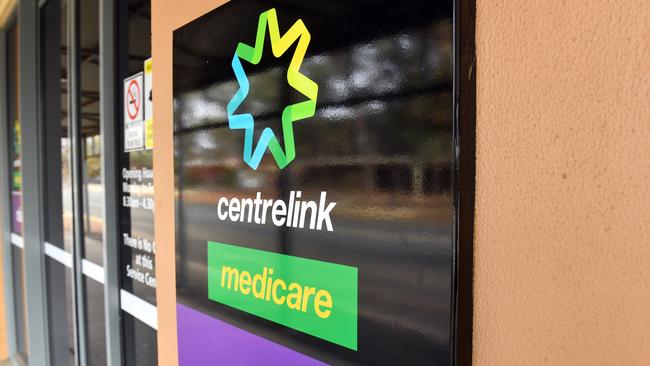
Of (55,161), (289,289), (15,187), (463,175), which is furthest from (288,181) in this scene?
(15,187)

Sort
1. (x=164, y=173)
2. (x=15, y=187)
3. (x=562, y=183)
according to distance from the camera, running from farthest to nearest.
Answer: (x=15, y=187)
(x=164, y=173)
(x=562, y=183)

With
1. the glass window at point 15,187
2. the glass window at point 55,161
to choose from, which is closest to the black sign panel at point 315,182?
the glass window at point 55,161

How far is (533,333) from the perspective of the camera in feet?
1.83

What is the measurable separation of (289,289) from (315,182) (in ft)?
0.81

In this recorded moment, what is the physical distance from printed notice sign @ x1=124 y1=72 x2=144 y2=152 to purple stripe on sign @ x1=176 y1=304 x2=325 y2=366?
28.3 inches

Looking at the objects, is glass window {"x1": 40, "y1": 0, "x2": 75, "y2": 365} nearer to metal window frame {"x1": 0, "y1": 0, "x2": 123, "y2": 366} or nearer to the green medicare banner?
metal window frame {"x1": 0, "y1": 0, "x2": 123, "y2": 366}

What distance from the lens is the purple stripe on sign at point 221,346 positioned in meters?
0.94

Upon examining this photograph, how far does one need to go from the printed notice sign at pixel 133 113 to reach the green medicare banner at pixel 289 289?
0.74m

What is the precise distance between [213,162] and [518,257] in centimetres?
79

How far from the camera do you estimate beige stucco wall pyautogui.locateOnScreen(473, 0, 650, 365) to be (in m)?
0.48

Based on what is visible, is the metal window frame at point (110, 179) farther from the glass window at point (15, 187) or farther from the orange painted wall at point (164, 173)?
the glass window at point (15, 187)

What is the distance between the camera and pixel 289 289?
0.91 m

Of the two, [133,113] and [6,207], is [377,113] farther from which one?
[6,207]

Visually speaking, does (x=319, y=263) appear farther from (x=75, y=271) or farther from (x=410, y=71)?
(x=75, y=271)
